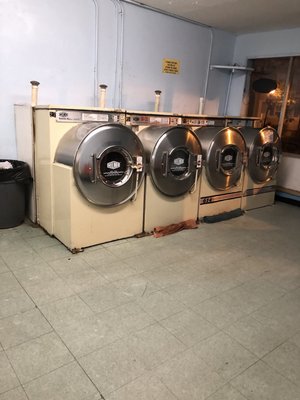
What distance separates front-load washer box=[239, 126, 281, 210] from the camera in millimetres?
4699

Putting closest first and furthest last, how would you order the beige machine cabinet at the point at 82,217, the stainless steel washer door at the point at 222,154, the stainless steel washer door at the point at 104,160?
the stainless steel washer door at the point at 104,160, the beige machine cabinet at the point at 82,217, the stainless steel washer door at the point at 222,154

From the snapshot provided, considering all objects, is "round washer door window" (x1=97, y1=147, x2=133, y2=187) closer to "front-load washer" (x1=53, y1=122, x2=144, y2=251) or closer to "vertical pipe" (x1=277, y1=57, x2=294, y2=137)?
"front-load washer" (x1=53, y1=122, x2=144, y2=251)

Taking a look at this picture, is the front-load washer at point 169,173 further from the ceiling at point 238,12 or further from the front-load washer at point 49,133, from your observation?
the ceiling at point 238,12

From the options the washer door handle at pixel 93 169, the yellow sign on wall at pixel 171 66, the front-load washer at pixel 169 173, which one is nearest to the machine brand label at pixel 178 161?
the front-load washer at pixel 169 173

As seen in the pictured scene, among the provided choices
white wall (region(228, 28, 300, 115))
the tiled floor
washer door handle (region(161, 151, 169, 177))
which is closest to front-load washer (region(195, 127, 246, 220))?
washer door handle (region(161, 151, 169, 177))

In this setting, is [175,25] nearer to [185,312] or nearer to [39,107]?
[39,107]

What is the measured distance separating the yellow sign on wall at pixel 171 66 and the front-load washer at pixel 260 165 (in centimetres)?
150

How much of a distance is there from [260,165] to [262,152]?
0.20 meters

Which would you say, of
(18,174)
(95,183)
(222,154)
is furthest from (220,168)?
(18,174)

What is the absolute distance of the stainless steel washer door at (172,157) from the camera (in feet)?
11.8

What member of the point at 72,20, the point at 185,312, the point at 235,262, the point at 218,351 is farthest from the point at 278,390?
the point at 72,20

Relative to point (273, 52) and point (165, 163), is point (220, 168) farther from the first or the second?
point (273, 52)

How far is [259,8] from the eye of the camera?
4.37 meters

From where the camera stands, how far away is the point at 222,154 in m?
4.26
